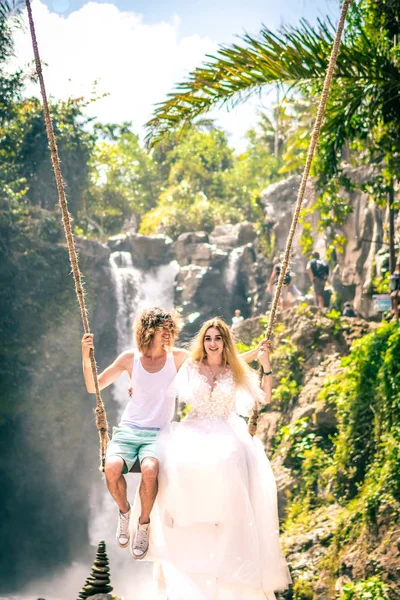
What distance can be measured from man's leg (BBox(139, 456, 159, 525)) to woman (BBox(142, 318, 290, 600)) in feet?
0.18

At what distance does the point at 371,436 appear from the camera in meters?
8.60

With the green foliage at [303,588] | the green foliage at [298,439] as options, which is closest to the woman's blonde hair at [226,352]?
the green foliage at [303,588]

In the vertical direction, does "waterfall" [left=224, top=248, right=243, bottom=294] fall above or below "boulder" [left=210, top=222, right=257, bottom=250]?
below

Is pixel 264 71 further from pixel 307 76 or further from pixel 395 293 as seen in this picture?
pixel 395 293

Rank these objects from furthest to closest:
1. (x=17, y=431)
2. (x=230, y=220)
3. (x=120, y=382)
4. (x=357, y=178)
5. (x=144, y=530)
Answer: (x=230, y=220) < (x=120, y=382) < (x=17, y=431) < (x=357, y=178) < (x=144, y=530)

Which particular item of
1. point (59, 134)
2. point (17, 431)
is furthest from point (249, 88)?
point (59, 134)

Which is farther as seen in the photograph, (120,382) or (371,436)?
(120,382)

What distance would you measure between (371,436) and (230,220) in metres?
25.8

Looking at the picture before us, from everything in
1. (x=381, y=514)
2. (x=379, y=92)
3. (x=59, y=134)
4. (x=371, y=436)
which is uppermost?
(x=59, y=134)

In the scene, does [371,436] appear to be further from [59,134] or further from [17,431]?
[59,134]

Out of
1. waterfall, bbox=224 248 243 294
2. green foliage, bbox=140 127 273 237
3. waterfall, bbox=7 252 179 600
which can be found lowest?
waterfall, bbox=7 252 179 600

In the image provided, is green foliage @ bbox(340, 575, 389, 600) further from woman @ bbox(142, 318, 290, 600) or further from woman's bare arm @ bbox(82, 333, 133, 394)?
woman's bare arm @ bbox(82, 333, 133, 394)

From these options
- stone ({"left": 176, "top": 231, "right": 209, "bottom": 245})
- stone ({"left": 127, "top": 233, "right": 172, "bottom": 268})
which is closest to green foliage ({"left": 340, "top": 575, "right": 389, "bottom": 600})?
stone ({"left": 127, "top": 233, "right": 172, "bottom": 268})

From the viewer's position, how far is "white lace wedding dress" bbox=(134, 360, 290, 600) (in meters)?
4.46
